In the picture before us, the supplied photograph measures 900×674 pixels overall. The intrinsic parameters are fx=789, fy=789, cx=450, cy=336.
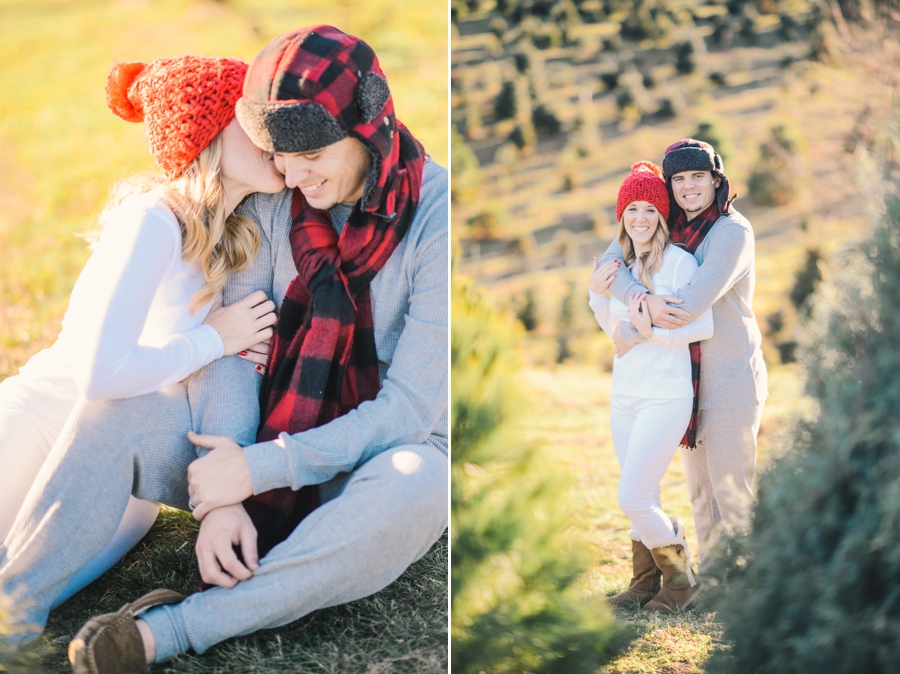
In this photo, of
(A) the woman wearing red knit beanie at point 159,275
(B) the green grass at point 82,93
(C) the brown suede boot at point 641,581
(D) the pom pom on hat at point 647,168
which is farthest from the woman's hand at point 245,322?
(B) the green grass at point 82,93

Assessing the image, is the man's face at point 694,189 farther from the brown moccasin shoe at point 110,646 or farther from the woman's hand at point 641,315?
the brown moccasin shoe at point 110,646

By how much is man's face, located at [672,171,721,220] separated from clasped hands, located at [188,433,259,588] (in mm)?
1577

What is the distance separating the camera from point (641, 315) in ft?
8.16

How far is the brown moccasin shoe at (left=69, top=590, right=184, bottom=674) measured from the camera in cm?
193

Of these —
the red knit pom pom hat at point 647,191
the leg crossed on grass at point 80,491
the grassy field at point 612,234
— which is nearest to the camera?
the leg crossed on grass at point 80,491

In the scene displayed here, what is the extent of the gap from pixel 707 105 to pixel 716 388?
37.5 ft

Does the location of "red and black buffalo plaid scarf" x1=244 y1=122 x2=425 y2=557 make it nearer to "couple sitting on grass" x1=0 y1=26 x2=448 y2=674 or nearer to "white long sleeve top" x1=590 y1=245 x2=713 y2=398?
"couple sitting on grass" x1=0 y1=26 x2=448 y2=674

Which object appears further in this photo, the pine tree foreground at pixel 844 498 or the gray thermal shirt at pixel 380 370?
the gray thermal shirt at pixel 380 370

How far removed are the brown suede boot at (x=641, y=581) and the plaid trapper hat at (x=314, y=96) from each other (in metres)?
1.56

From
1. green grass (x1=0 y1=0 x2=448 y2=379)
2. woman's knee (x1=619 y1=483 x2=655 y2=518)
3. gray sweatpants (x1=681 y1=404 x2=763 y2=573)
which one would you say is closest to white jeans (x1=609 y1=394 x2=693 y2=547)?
woman's knee (x1=619 y1=483 x2=655 y2=518)

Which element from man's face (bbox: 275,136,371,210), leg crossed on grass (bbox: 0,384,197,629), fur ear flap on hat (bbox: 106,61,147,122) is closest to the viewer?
leg crossed on grass (bbox: 0,384,197,629)

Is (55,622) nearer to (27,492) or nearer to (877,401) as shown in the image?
(27,492)

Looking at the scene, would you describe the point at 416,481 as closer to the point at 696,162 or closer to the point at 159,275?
the point at 159,275

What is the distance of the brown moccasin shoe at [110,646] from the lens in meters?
1.93
